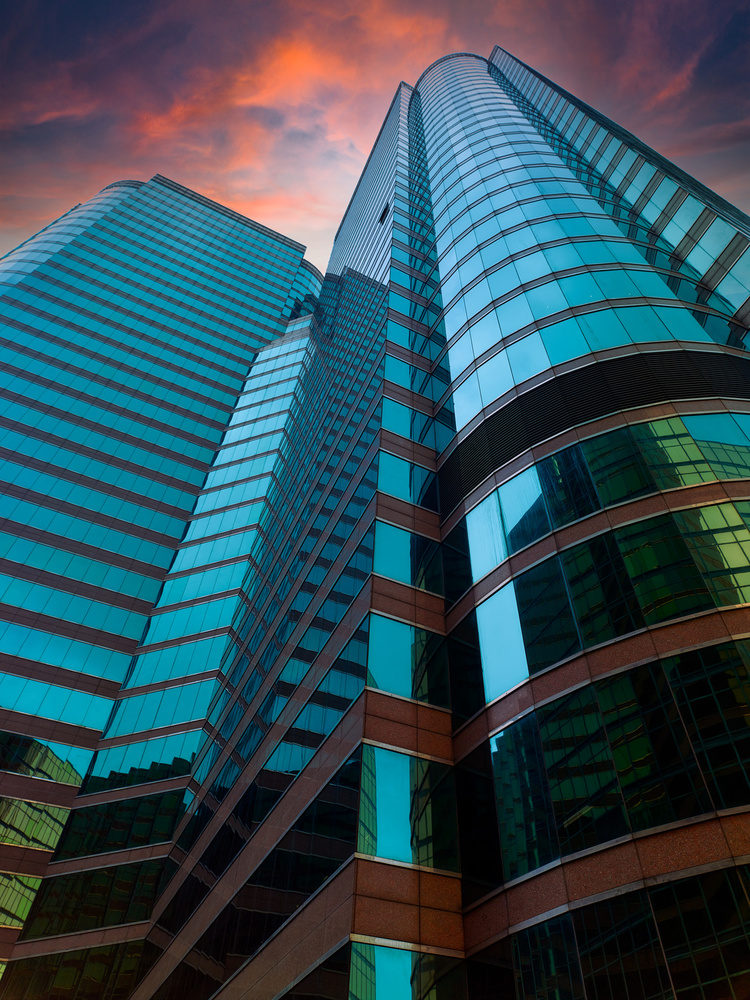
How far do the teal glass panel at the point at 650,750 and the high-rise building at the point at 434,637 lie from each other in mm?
57

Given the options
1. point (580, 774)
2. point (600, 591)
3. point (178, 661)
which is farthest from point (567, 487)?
point (178, 661)

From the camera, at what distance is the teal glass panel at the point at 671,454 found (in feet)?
57.3

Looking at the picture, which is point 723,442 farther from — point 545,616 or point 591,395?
point 545,616

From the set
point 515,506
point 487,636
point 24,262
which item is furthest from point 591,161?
point 24,262

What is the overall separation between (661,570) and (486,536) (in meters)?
6.35

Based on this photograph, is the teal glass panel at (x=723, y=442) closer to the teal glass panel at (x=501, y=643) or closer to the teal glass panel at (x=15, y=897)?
the teal glass panel at (x=501, y=643)

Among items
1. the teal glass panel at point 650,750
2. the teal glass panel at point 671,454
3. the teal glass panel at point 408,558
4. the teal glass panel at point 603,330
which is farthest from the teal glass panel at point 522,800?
the teal glass panel at point 603,330

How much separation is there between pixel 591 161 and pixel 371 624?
4705 centimetres

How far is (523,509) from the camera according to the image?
20.2 m

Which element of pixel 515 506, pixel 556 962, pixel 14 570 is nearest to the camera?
pixel 556 962

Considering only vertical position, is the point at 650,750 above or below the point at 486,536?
below

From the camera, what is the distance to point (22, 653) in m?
42.4

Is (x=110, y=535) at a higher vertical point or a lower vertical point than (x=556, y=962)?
higher

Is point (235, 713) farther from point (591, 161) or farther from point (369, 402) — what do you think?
point (591, 161)
